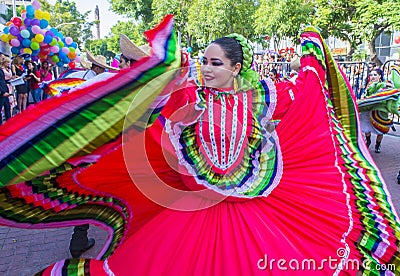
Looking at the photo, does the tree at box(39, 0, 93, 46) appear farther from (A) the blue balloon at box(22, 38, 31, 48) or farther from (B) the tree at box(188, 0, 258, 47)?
(A) the blue balloon at box(22, 38, 31, 48)

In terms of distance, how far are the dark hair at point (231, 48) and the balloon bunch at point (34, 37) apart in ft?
23.8

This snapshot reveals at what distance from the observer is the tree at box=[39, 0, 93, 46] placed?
1754 inches

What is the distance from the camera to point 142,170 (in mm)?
1824

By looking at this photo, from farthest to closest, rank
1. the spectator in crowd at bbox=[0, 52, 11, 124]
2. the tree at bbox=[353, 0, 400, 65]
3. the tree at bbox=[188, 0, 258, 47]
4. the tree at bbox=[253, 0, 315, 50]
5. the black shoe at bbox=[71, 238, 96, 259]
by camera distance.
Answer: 1. the tree at bbox=[188, 0, 258, 47]
2. the tree at bbox=[253, 0, 315, 50]
3. the tree at bbox=[353, 0, 400, 65]
4. the spectator in crowd at bbox=[0, 52, 11, 124]
5. the black shoe at bbox=[71, 238, 96, 259]

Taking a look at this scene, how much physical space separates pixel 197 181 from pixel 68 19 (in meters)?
49.6

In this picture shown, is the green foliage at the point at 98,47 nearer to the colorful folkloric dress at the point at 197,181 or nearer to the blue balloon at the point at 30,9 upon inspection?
the blue balloon at the point at 30,9

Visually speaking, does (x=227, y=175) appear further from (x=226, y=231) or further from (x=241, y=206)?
(x=226, y=231)

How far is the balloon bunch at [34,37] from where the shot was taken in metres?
8.16

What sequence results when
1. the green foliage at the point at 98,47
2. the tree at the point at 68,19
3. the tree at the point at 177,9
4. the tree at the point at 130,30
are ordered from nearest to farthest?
the tree at the point at 177,9 → the tree at the point at 130,30 → the tree at the point at 68,19 → the green foliage at the point at 98,47

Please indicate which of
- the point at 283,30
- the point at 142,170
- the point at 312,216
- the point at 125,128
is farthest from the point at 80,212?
the point at 283,30

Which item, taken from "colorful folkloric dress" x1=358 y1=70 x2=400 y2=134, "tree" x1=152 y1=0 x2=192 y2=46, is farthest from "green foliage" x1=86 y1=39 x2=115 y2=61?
"colorful folkloric dress" x1=358 y1=70 x2=400 y2=134

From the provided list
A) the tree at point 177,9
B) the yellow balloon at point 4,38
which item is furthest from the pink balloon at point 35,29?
the tree at point 177,9

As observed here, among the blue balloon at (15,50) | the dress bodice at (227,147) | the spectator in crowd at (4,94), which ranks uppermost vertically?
the blue balloon at (15,50)

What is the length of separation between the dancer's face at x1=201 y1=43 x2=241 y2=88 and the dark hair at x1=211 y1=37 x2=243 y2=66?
0.07ft
